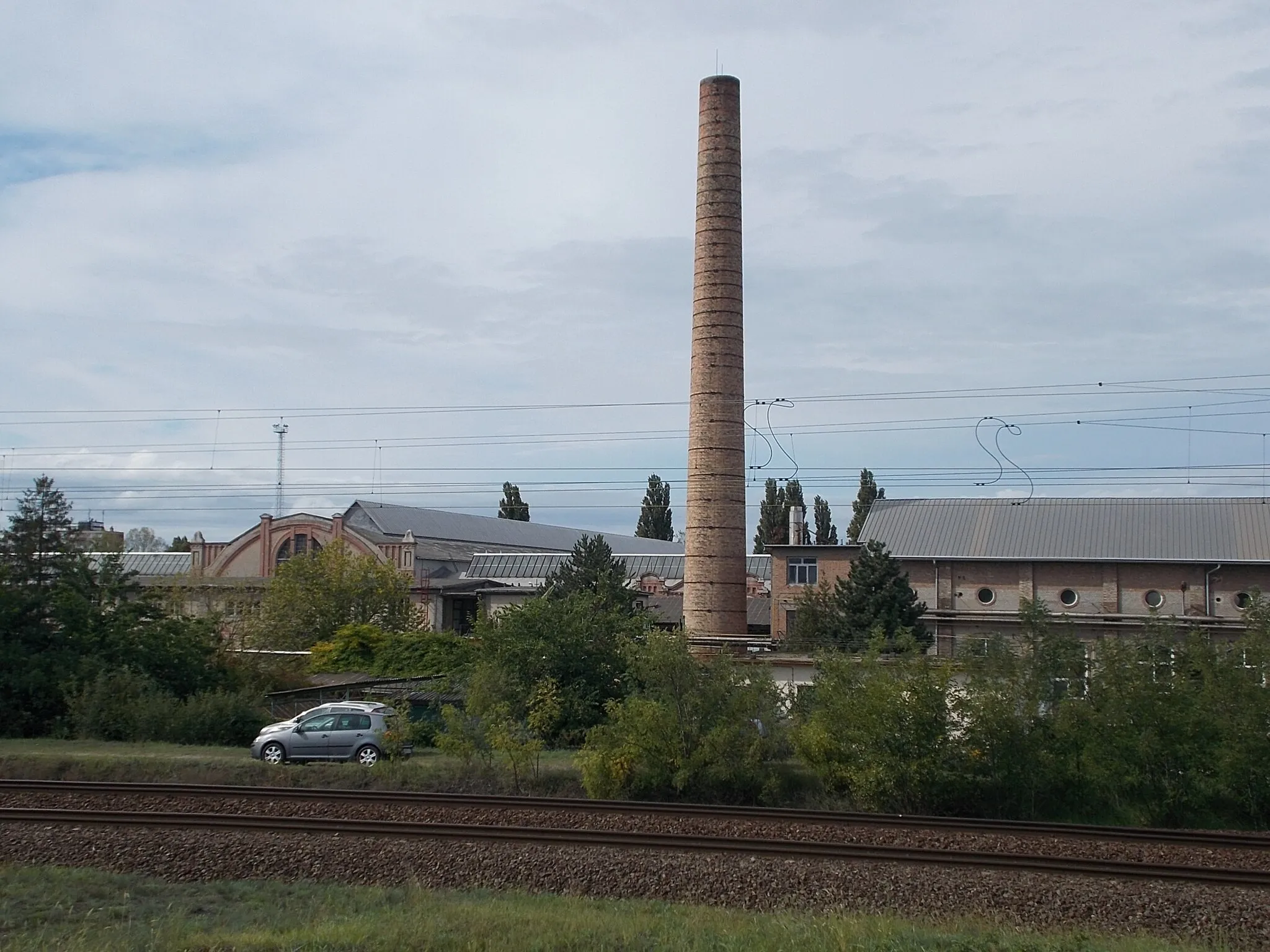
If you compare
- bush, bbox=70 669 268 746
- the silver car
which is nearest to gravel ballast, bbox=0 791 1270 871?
the silver car

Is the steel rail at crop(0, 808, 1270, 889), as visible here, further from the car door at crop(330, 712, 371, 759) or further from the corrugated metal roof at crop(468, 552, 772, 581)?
the corrugated metal roof at crop(468, 552, 772, 581)

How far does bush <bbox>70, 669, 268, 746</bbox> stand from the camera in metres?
26.2

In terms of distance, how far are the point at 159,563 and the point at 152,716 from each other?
4982 centimetres

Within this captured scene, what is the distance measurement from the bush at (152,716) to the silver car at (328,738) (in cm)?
422

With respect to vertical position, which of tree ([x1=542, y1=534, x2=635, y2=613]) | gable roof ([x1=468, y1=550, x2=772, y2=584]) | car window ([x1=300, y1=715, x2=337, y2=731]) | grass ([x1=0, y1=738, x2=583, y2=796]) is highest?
gable roof ([x1=468, y1=550, x2=772, y2=584])

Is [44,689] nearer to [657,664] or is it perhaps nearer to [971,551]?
[657,664]

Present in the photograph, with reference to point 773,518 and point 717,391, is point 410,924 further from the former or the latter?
point 773,518

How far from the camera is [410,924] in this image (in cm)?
1025

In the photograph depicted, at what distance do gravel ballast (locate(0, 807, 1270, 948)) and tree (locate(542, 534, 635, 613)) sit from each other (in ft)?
58.2

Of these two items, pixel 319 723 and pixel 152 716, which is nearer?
pixel 319 723

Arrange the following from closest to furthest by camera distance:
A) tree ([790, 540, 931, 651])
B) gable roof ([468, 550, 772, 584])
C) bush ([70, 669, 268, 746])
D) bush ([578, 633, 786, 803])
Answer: bush ([578, 633, 786, 803]) → bush ([70, 669, 268, 746]) → tree ([790, 540, 931, 651]) → gable roof ([468, 550, 772, 584])

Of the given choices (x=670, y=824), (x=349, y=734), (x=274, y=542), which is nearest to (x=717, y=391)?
(x=349, y=734)

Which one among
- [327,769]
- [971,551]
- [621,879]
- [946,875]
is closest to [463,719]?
[327,769]

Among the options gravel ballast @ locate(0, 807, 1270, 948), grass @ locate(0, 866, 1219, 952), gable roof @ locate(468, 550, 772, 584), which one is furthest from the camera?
gable roof @ locate(468, 550, 772, 584)
